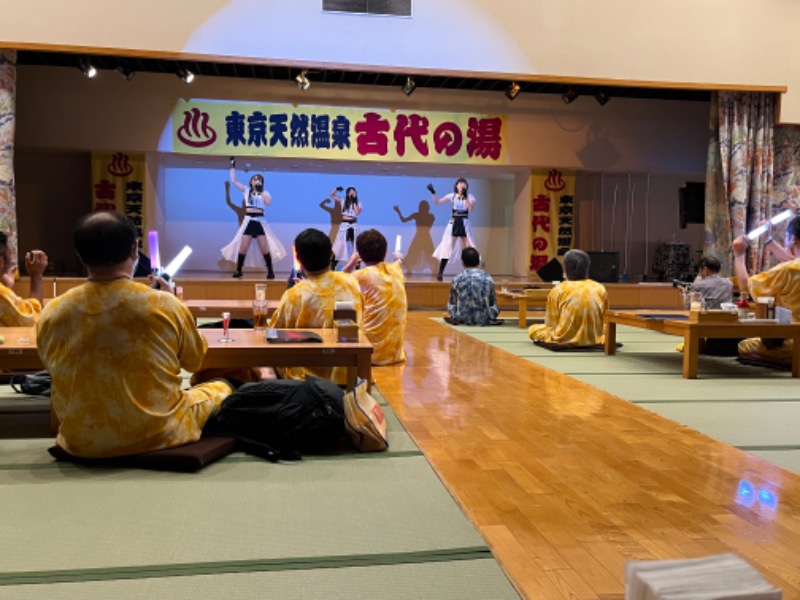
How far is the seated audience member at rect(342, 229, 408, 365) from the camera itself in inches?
192

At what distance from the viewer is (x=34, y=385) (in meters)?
3.78

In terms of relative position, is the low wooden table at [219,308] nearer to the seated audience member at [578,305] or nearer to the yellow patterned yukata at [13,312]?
the yellow patterned yukata at [13,312]

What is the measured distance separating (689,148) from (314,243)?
9308 mm

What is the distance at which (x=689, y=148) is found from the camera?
11.3m

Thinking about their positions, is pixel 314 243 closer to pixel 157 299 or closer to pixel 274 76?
pixel 157 299

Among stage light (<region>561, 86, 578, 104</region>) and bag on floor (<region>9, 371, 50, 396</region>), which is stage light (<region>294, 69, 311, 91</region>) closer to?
stage light (<region>561, 86, 578, 104</region>)

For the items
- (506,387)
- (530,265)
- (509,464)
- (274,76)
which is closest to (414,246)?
(530,265)

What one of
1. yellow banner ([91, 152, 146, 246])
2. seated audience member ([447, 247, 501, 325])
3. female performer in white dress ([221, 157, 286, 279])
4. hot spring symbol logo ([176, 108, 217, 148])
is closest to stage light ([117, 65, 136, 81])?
hot spring symbol logo ([176, 108, 217, 148])

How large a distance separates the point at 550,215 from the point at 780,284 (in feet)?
20.3

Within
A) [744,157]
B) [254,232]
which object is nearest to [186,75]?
[254,232]

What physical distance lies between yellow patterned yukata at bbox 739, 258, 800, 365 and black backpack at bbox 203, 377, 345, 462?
352 centimetres

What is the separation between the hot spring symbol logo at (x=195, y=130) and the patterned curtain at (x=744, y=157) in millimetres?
6739

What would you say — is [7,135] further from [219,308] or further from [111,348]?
[111,348]

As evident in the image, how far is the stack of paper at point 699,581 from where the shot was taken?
803 millimetres
